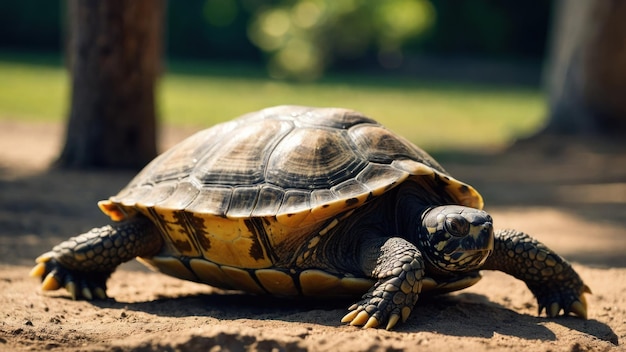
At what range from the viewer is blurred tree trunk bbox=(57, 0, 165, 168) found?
8672mm

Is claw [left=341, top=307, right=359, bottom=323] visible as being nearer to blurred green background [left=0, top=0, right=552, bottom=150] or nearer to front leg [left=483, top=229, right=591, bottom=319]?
front leg [left=483, top=229, right=591, bottom=319]

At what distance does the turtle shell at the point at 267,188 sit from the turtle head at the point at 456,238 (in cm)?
29

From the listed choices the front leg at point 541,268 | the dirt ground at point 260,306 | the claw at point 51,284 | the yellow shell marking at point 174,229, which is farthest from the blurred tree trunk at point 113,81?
the front leg at point 541,268

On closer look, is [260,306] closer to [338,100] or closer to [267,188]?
[267,188]

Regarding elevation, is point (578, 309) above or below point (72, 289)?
above

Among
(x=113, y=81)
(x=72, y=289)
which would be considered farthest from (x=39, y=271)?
(x=113, y=81)

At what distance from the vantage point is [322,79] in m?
25.7

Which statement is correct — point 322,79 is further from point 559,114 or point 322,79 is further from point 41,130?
point 41,130

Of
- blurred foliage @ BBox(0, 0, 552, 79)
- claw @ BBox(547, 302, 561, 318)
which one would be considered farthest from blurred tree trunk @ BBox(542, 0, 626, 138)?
blurred foliage @ BBox(0, 0, 552, 79)

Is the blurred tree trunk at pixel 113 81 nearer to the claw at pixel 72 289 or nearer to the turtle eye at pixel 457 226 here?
the claw at pixel 72 289

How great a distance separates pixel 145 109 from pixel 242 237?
5.21 meters

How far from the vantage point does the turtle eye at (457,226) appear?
3820mm

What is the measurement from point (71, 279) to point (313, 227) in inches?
59.4

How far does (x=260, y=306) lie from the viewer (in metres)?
4.44
